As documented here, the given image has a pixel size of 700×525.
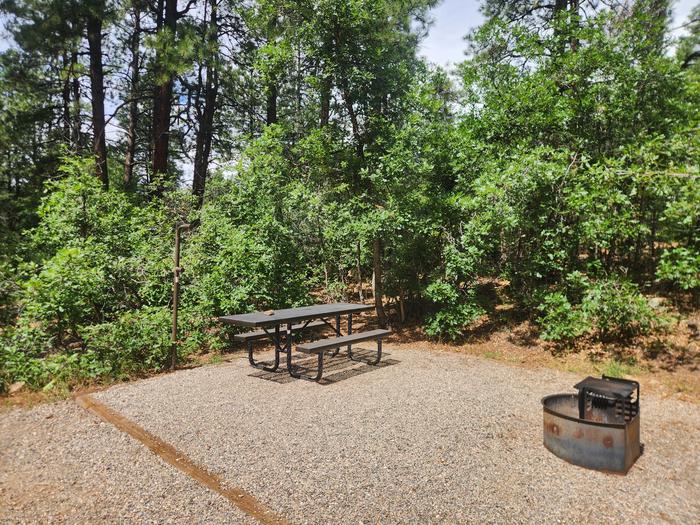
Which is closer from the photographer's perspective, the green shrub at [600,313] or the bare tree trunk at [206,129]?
the green shrub at [600,313]

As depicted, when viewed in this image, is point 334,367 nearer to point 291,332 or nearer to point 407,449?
point 291,332

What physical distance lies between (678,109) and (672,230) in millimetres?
2393

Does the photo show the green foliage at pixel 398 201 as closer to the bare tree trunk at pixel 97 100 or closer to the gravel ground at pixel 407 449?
the bare tree trunk at pixel 97 100

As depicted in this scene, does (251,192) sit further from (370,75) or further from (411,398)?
(411,398)

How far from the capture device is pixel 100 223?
28.8ft

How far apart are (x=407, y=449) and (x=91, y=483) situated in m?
2.46

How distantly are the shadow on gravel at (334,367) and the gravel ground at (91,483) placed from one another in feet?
7.44

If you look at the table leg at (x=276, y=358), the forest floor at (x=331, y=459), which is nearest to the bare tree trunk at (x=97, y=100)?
the table leg at (x=276, y=358)

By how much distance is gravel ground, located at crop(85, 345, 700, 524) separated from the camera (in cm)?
289

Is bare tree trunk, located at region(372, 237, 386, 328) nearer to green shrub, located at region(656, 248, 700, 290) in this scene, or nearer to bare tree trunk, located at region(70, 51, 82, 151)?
green shrub, located at region(656, 248, 700, 290)

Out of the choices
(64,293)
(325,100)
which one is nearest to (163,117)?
(325,100)

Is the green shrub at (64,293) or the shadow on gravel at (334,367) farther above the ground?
the green shrub at (64,293)

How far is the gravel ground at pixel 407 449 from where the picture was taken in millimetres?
2893

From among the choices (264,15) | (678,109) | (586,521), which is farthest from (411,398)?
(264,15)
